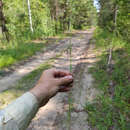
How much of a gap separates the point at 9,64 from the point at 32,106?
582 cm

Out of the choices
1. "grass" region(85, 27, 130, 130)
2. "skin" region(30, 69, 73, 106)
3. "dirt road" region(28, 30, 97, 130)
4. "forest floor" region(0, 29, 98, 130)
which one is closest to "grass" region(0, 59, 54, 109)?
"forest floor" region(0, 29, 98, 130)

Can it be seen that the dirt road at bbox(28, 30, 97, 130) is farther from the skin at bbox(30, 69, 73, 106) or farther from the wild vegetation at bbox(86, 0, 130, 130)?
the skin at bbox(30, 69, 73, 106)

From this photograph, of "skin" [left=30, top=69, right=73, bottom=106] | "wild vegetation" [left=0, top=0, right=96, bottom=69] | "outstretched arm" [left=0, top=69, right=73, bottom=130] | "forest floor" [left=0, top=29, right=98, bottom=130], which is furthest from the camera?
"wild vegetation" [left=0, top=0, right=96, bottom=69]

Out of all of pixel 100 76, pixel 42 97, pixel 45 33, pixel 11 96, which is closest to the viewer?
pixel 42 97

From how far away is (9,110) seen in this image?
0.70m

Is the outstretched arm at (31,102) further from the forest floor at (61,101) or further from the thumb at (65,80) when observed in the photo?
the forest floor at (61,101)

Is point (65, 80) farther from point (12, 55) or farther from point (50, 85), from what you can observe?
point (12, 55)

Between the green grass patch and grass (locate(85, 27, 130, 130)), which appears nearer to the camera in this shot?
grass (locate(85, 27, 130, 130))

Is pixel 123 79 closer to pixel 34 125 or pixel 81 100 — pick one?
pixel 81 100

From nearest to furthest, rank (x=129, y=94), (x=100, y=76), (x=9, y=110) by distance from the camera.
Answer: (x=9, y=110), (x=129, y=94), (x=100, y=76)

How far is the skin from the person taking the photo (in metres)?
0.94

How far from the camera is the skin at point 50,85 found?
0.94 m

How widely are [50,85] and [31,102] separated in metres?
0.27

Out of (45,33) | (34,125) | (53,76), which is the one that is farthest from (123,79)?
(45,33)
